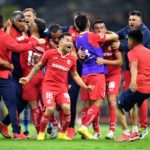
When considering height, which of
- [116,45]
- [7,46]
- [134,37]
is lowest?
[116,45]

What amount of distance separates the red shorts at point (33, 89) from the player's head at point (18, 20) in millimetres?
954

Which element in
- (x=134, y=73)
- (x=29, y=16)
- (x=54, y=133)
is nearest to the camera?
(x=134, y=73)

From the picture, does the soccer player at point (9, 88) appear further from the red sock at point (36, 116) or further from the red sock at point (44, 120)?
the red sock at point (36, 116)

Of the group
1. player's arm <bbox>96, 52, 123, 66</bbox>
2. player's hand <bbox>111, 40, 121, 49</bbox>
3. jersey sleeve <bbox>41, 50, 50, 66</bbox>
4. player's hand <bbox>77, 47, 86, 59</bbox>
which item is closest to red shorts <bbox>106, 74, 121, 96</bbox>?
player's arm <bbox>96, 52, 123, 66</bbox>

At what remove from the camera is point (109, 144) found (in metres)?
14.6

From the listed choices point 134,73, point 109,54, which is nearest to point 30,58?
point 109,54

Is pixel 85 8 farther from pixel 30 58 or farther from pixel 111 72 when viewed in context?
pixel 30 58

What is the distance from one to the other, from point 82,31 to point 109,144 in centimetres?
243

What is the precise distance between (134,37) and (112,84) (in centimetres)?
144

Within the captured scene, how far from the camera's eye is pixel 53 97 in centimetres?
1527

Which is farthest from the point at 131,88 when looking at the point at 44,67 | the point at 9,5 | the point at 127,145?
the point at 9,5

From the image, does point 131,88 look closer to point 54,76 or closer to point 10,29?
point 54,76

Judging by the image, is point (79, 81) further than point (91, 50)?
No

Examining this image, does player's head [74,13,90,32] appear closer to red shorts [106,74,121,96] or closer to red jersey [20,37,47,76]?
red jersey [20,37,47,76]
